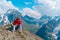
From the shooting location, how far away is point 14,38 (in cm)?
11488

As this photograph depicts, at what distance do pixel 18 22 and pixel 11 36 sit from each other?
10.7 m

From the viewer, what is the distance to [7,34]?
381ft

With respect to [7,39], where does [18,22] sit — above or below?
above

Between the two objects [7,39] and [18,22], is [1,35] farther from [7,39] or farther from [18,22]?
[18,22]

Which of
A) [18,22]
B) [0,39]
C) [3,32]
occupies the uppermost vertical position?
[18,22]

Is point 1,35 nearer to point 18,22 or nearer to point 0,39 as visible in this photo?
point 0,39

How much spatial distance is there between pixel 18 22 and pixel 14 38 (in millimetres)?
11955

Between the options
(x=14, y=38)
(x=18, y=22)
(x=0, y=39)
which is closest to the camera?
(x=0, y=39)

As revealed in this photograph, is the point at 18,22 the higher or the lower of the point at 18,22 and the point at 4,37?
the higher

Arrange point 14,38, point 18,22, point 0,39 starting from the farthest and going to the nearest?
point 18,22
point 14,38
point 0,39

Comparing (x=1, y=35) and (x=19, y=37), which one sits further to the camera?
(x=19, y=37)

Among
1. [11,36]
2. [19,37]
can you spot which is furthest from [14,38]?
[19,37]

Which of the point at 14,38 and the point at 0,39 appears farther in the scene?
the point at 14,38

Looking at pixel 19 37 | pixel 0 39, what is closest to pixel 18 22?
pixel 19 37
